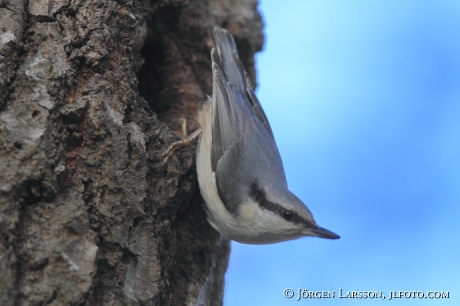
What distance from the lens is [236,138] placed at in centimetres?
287

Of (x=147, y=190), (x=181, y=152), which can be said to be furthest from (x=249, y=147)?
(x=147, y=190)

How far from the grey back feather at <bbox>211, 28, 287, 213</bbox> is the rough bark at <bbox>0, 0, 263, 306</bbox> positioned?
0.57 feet

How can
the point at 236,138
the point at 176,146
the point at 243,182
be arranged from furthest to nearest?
the point at 236,138 → the point at 243,182 → the point at 176,146

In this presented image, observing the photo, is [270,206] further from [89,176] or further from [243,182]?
[89,176]

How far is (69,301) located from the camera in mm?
1624

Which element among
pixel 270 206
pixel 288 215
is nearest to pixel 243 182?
pixel 270 206

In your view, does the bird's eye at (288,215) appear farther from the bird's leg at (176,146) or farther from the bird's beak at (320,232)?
the bird's leg at (176,146)

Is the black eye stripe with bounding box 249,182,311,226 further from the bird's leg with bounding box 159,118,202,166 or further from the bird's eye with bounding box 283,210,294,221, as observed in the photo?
the bird's leg with bounding box 159,118,202,166

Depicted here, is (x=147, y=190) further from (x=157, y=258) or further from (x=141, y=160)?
(x=157, y=258)

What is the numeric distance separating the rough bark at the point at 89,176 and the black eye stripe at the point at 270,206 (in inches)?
11.6

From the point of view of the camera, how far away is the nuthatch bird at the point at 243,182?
8.54 ft

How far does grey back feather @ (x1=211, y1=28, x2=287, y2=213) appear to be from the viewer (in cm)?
269

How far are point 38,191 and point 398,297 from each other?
69.8 inches

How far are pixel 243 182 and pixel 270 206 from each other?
0.63ft
